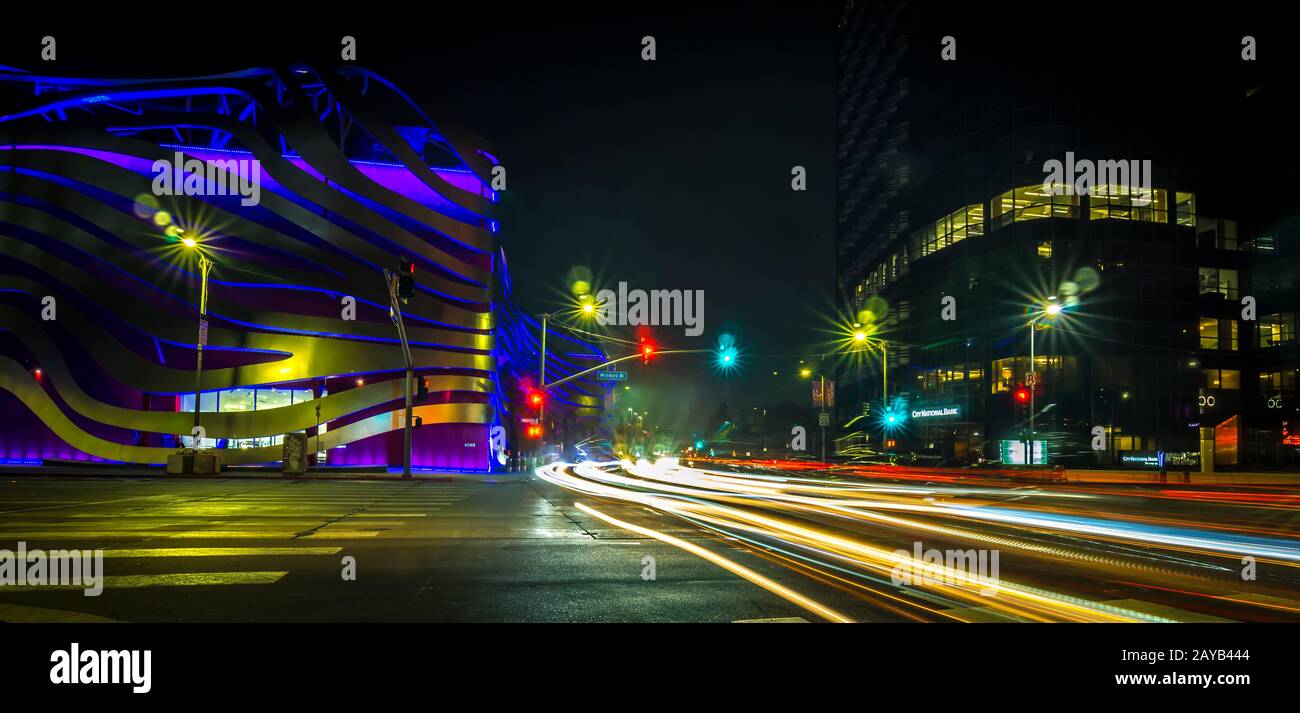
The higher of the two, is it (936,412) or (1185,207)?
(1185,207)

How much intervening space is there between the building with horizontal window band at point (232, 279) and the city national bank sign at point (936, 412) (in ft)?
117

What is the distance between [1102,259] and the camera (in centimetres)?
5038

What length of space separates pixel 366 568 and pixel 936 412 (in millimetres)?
56232

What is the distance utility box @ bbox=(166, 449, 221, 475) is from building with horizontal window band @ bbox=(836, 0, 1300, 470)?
41.3 m

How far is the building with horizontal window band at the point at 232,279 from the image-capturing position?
39688 mm

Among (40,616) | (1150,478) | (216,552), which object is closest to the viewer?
(40,616)

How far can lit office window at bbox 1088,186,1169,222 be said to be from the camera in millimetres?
51031

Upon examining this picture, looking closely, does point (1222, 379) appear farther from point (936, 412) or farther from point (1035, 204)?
point (936, 412)

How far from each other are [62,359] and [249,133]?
1656 cm

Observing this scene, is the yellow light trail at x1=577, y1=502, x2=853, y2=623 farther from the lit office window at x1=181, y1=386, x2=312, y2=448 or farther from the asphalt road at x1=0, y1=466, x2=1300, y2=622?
the lit office window at x1=181, y1=386, x2=312, y2=448

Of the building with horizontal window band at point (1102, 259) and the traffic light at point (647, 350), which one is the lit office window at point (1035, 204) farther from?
the traffic light at point (647, 350)

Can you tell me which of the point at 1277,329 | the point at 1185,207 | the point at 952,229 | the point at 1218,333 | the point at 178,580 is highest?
the point at 1185,207

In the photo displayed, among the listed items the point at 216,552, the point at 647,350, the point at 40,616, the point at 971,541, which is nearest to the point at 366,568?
the point at 216,552

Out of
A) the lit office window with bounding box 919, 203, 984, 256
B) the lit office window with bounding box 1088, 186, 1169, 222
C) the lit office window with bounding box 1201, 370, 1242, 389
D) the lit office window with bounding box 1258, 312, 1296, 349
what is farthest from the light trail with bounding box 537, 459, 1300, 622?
the lit office window with bounding box 1258, 312, 1296, 349
